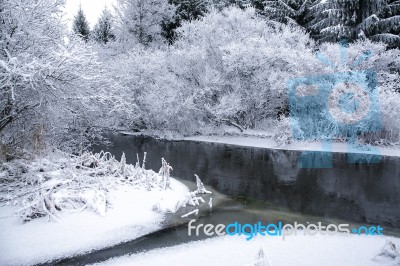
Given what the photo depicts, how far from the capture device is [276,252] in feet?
21.6

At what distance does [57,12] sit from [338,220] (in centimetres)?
1057

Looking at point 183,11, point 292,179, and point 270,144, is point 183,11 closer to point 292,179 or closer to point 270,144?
point 270,144

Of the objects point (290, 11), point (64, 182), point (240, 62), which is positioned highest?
point (290, 11)

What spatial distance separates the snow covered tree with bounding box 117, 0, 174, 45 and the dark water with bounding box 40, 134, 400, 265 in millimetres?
17036

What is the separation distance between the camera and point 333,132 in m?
21.7

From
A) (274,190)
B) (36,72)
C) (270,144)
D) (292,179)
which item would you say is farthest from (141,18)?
(36,72)

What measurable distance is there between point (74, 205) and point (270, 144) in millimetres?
16011

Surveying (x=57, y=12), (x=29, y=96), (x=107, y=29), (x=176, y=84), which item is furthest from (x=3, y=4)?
(x=107, y=29)

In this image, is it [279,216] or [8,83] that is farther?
[279,216]

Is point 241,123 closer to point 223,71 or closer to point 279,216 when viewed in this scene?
point 223,71

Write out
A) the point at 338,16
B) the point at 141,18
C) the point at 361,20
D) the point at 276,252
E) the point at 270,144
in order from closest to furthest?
the point at 276,252
the point at 270,144
the point at 338,16
the point at 361,20
the point at 141,18

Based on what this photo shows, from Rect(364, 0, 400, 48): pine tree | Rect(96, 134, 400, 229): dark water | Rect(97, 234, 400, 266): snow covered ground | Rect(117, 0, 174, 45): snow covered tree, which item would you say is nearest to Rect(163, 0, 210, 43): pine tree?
Rect(117, 0, 174, 45): snow covered tree

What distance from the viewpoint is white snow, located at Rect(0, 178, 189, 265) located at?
7.01 meters

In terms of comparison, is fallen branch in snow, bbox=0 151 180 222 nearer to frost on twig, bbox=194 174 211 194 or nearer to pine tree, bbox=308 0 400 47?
frost on twig, bbox=194 174 211 194
